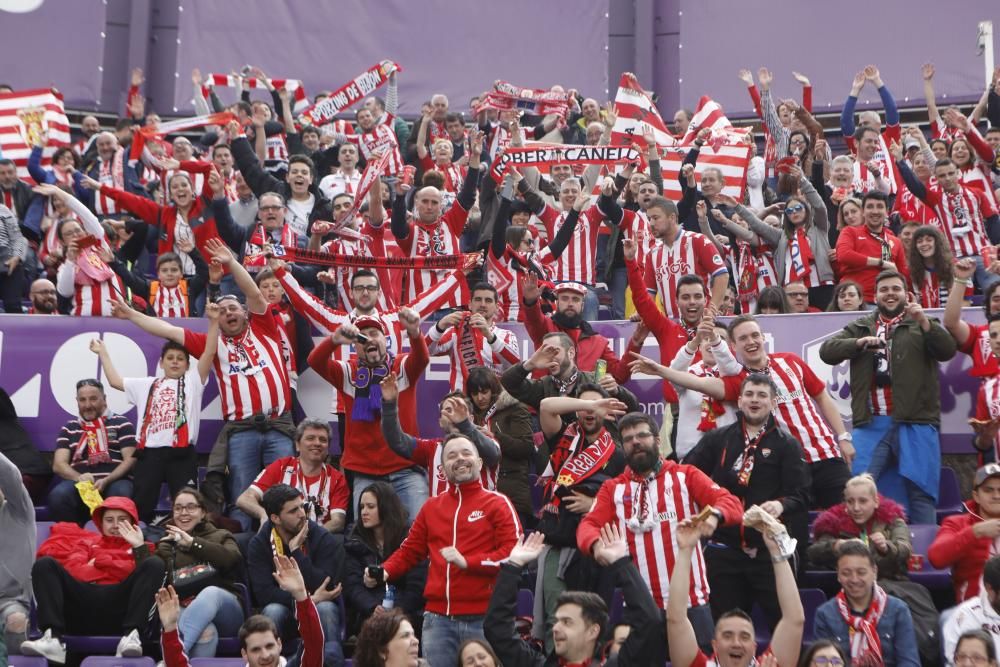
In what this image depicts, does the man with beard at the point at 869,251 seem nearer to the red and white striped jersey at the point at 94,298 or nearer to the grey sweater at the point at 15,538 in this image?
the red and white striped jersey at the point at 94,298

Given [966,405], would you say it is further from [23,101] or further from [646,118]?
[23,101]

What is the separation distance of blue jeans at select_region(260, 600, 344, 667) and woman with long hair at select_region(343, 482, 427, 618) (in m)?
0.18

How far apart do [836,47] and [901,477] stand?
12.3 meters

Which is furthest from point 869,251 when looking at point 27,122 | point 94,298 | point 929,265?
point 27,122

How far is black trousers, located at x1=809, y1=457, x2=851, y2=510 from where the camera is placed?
27.9 ft

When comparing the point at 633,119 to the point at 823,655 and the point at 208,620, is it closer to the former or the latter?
the point at 208,620

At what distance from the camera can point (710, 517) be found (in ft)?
22.7

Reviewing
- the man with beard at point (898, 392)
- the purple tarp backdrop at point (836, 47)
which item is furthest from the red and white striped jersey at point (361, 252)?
the purple tarp backdrop at point (836, 47)

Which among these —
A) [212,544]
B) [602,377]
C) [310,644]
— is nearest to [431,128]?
[602,377]

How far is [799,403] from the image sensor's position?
8.74 metres

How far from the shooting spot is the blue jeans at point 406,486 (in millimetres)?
9195

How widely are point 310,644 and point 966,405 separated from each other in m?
5.15

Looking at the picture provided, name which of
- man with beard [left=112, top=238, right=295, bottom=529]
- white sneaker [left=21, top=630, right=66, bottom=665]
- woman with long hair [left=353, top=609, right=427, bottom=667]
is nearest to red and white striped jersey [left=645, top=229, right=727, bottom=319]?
man with beard [left=112, top=238, right=295, bottom=529]

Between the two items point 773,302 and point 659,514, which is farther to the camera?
point 773,302
